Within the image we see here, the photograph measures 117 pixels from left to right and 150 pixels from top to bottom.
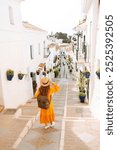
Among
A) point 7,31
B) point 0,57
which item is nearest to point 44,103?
point 0,57

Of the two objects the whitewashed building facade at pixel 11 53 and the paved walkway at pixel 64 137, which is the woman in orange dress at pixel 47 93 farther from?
the whitewashed building facade at pixel 11 53

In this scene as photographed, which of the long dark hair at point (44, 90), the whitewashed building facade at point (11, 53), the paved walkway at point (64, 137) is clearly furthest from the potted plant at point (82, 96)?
the long dark hair at point (44, 90)

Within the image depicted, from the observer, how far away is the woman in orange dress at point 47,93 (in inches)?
265

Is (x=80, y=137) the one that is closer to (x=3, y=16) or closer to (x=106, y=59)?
(x=106, y=59)

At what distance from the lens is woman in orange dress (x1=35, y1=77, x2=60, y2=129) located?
673 centimetres

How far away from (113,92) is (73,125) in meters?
5.75

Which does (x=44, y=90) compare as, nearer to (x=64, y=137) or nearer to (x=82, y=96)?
(x=64, y=137)

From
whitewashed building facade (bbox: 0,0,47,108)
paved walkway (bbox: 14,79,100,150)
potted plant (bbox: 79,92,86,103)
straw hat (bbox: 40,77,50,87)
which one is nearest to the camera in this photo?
paved walkway (bbox: 14,79,100,150)

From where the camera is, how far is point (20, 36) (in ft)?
40.8

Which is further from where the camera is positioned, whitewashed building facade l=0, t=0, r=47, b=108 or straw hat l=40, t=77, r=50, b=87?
whitewashed building facade l=0, t=0, r=47, b=108

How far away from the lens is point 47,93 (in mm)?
6742

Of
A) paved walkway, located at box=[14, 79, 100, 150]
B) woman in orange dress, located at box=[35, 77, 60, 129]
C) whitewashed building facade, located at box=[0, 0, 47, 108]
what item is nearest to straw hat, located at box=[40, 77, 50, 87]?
woman in orange dress, located at box=[35, 77, 60, 129]

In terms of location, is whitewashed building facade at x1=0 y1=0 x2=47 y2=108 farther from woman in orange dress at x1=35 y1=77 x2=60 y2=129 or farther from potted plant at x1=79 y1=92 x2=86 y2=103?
potted plant at x1=79 y1=92 x2=86 y2=103

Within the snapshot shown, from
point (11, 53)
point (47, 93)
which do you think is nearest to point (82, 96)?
point (11, 53)
